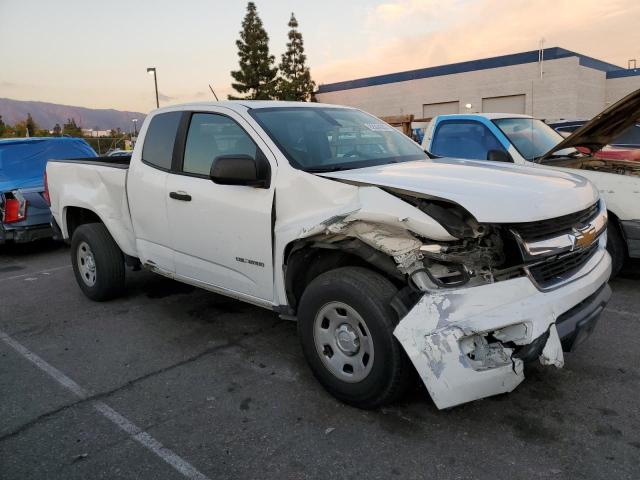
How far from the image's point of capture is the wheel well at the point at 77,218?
223 inches

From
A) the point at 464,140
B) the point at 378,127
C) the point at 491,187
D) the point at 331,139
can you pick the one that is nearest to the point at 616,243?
the point at 464,140

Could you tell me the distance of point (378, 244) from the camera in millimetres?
2871

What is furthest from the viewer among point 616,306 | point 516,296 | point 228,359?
point 616,306

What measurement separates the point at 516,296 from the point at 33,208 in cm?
735

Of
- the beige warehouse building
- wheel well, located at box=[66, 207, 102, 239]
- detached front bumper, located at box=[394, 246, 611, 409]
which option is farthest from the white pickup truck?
Answer: the beige warehouse building

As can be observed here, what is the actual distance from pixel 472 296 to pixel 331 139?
1812 mm

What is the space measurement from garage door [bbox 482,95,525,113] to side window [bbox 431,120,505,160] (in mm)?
26531

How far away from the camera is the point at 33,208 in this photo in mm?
7746

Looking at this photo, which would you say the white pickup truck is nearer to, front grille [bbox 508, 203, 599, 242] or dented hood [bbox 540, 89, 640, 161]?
front grille [bbox 508, 203, 599, 242]

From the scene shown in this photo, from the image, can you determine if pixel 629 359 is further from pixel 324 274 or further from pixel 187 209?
pixel 187 209

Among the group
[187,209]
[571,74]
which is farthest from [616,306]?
[571,74]

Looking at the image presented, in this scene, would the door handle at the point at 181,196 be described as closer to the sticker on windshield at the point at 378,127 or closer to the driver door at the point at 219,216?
the driver door at the point at 219,216

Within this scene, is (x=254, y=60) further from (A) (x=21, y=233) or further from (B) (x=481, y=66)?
(A) (x=21, y=233)

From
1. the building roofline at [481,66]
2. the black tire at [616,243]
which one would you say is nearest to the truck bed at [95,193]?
the black tire at [616,243]
